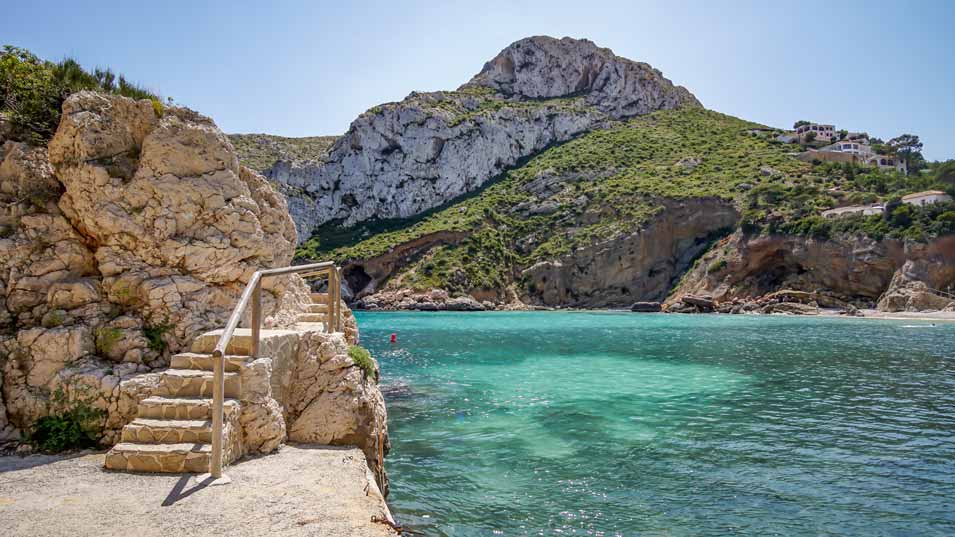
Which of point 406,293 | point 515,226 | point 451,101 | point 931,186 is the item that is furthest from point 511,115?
point 931,186

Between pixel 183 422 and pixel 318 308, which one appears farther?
pixel 318 308

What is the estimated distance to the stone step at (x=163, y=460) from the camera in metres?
5.00

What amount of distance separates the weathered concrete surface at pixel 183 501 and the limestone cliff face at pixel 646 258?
66.3 metres

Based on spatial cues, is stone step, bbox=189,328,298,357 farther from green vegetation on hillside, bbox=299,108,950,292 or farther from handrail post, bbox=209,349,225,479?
green vegetation on hillside, bbox=299,108,950,292

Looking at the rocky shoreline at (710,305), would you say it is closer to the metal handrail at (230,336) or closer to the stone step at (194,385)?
the metal handrail at (230,336)

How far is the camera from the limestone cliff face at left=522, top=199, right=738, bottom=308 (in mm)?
67875

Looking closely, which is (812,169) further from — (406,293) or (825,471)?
(825,471)

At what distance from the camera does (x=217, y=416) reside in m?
4.86

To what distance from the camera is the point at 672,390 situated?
14.8m

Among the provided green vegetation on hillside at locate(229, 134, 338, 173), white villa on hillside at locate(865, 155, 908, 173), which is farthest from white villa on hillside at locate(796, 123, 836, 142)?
green vegetation on hillside at locate(229, 134, 338, 173)

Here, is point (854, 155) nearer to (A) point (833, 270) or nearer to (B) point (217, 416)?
(A) point (833, 270)

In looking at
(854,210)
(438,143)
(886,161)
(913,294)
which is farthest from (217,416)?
(886,161)

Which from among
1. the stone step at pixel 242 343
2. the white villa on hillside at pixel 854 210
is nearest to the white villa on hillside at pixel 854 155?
the white villa on hillside at pixel 854 210

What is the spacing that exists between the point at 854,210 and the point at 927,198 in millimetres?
6278
